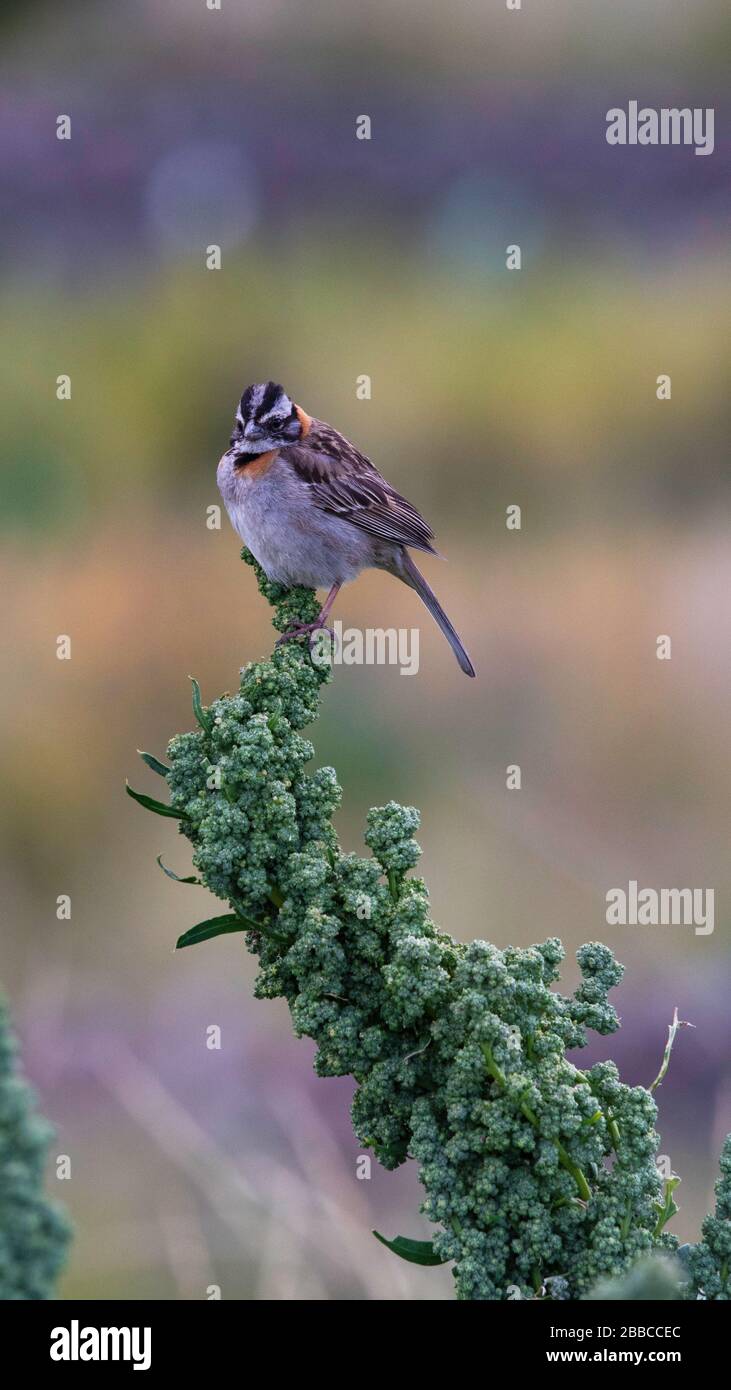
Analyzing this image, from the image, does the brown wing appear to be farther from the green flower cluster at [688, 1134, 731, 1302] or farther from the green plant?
the green flower cluster at [688, 1134, 731, 1302]

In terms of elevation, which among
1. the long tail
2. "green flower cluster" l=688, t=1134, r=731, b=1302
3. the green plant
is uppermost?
the long tail

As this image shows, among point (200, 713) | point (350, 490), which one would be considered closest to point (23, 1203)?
point (200, 713)

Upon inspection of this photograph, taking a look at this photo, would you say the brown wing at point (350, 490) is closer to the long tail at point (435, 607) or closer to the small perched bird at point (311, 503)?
the small perched bird at point (311, 503)

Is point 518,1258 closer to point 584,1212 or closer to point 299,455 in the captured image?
point 584,1212

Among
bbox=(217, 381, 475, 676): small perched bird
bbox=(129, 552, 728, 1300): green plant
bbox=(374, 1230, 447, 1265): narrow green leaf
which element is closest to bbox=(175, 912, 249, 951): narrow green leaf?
bbox=(129, 552, 728, 1300): green plant

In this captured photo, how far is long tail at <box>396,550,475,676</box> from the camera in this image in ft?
13.8

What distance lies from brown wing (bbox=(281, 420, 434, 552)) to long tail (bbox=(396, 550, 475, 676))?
0.10 metres

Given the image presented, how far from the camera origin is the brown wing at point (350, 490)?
422 cm

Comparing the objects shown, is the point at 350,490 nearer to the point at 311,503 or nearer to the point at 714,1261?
the point at 311,503

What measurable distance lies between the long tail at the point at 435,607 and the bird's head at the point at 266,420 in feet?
1.68

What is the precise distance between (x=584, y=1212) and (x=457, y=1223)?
0.68ft

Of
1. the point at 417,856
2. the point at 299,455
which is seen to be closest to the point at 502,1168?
the point at 417,856

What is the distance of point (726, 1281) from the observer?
2.39 meters
